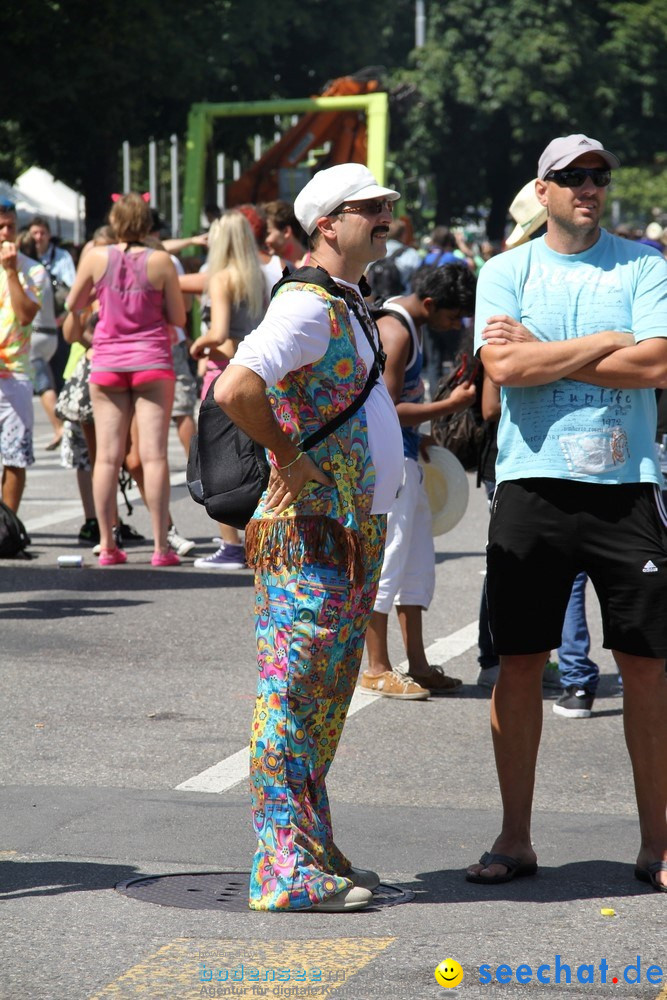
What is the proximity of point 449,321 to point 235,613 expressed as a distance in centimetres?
245

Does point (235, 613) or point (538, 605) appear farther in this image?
point (235, 613)

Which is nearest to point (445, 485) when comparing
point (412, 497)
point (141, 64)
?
point (412, 497)

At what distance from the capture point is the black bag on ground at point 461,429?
A: 287 inches

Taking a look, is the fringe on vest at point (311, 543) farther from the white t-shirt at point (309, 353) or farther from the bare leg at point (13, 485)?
the bare leg at point (13, 485)

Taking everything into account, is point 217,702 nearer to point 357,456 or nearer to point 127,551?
point 357,456

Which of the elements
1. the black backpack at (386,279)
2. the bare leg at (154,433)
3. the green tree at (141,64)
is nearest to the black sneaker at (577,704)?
the bare leg at (154,433)

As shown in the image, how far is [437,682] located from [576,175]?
3.14 m

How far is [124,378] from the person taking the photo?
399 inches

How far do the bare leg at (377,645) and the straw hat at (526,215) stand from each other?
1.66 m

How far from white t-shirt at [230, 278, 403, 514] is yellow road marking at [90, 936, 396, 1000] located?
113cm

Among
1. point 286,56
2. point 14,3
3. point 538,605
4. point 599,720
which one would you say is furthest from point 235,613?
point 286,56

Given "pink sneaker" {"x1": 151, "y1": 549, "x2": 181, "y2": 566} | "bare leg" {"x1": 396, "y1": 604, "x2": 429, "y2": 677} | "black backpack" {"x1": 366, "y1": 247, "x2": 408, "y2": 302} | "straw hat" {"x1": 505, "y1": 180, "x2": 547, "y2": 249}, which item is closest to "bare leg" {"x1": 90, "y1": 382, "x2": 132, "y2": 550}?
"pink sneaker" {"x1": 151, "y1": 549, "x2": 181, "y2": 566}

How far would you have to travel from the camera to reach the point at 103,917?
4375 millimetres

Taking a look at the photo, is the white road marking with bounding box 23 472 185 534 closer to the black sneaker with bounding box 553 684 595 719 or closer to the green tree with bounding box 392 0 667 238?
the black sneaker with bounding box 553 684 595 719
